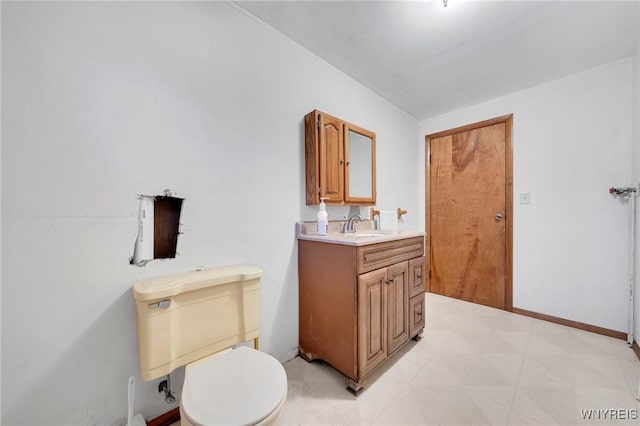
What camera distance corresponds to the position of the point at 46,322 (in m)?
0.90

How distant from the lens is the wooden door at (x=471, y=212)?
2.42 meters

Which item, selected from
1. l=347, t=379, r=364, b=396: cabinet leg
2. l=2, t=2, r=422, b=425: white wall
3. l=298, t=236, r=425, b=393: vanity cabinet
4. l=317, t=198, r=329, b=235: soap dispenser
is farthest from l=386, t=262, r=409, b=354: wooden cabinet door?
l=2, t=2, r=422, b=425: white wall

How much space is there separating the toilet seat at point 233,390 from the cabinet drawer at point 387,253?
668 mm

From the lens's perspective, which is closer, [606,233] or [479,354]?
[479,354]

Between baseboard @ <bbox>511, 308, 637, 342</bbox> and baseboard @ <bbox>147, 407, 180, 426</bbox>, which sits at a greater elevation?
baseboard @ <bbox>147, 407, 180, 426</bbox>

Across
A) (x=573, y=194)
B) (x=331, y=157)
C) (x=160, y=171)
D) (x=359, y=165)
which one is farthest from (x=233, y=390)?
(x=573, y=194)

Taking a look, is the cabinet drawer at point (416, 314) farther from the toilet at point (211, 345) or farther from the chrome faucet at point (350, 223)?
the toilet at point (211, 345)

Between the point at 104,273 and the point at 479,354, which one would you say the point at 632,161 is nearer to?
the point at 479,354

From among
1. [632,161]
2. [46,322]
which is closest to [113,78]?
[46,322]

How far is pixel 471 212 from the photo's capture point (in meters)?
2.60

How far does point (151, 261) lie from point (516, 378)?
2.12 m

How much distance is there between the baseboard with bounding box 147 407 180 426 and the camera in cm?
110

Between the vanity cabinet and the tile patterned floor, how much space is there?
0.40ft

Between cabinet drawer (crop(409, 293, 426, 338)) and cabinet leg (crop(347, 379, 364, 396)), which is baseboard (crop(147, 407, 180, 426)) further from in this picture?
cabinet drawer (crop(409, 293, 426, 338))
